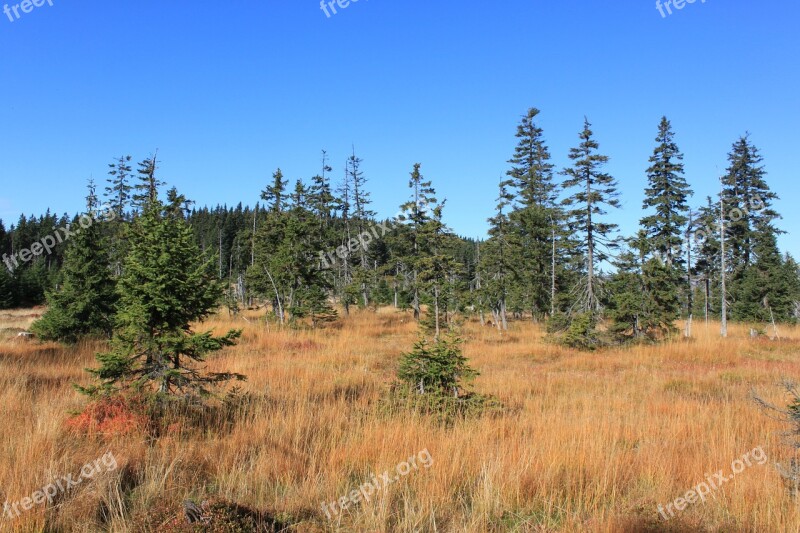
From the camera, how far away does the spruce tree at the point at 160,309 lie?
195 inches

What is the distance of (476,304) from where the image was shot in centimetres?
2633

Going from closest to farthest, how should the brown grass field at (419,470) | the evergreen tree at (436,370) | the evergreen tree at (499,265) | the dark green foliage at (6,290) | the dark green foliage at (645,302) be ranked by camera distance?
the brown grass field at (419,470)
the evergreen tree at (436,370)
the dark green foliage at (645,302)
the evergreen tree at (499,265)
the dark green foliage at (6,290)

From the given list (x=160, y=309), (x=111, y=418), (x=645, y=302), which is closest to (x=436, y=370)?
(x=160, y=309)

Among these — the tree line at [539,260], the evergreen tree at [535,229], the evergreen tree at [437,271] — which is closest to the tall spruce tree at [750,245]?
the tree line at [539,260]

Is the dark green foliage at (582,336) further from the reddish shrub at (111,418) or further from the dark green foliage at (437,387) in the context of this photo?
the reddish shrub at (111,418)

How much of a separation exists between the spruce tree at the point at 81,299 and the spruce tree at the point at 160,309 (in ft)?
29.7

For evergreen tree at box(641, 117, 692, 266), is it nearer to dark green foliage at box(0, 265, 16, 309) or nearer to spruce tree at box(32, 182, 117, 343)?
spruce tree at box(32, 182, 117, 343)

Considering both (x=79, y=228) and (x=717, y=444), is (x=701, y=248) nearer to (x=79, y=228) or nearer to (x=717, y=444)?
(x=717, y=444)

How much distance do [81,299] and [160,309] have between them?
10.5m

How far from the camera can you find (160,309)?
16.3 feet

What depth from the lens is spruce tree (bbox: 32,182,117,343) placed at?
12.8m

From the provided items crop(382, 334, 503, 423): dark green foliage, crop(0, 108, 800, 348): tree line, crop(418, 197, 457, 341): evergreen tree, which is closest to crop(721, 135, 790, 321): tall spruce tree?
crop(0, 108, 800, 348): tree line

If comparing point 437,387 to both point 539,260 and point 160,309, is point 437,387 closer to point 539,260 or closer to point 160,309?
point 160,309

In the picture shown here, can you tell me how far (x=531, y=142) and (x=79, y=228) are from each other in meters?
31.1
